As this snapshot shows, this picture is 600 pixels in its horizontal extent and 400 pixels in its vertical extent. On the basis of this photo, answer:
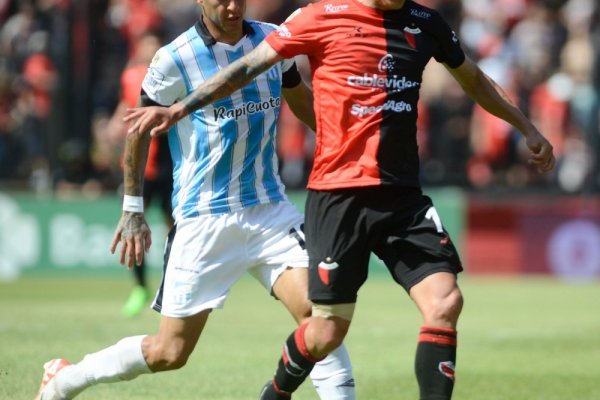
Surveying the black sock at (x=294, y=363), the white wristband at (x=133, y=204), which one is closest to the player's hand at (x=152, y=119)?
the white wristband at (x=133, y=204)

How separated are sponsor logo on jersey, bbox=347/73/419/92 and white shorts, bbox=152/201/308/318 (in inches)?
43.8

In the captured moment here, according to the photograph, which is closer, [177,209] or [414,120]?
[414,120]

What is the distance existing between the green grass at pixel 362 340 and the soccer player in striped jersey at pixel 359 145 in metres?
2.05

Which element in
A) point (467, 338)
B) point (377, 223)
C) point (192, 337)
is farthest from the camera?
point (467, 338)

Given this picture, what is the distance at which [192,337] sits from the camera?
691 centimetres

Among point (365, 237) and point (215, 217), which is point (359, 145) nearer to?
point (365, 237)

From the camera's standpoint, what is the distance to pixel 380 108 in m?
6.41

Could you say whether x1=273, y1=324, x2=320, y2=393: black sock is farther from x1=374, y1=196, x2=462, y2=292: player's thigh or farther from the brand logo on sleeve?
the brand logo on sleeve

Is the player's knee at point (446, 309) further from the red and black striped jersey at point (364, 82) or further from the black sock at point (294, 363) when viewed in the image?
the black sock at point (294, 363)

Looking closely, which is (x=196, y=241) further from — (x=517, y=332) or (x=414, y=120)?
(x=517, y=332)

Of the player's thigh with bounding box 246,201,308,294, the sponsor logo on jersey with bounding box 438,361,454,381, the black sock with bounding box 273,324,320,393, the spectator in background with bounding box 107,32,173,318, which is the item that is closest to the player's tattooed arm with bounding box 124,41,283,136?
the player's thigh with bounding box 246,201,308,294

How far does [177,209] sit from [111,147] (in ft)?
40.1

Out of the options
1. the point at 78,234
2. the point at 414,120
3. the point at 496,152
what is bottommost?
the point at 78,234

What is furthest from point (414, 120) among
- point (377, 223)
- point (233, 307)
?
point (233, 307)
